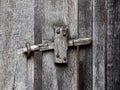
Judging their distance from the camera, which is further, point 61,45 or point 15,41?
point 15,41

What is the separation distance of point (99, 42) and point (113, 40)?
66 millimetres

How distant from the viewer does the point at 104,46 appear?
66.6 inches

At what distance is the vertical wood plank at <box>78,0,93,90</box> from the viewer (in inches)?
67.6

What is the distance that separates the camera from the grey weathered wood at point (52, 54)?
5.72 feet

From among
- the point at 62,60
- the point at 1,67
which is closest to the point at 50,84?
the point at 62,60

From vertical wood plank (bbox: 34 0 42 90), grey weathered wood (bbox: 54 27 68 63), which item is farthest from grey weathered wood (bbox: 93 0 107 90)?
vertical wood plank (bbox: 34 0 42 90)

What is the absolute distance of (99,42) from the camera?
1.70m

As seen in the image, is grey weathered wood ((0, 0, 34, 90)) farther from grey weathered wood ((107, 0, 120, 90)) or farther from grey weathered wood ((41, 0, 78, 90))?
grey weathered wood ((107, 0, 120, 90))

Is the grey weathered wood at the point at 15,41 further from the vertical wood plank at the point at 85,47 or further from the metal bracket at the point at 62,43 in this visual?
the vertical wood plank at the point at 85,47

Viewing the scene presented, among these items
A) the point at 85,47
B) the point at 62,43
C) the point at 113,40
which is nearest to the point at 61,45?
the point at 62,43

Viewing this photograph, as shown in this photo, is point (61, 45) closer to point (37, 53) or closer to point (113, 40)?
point (37, 53)

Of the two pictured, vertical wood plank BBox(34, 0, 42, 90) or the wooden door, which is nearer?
the wooden door

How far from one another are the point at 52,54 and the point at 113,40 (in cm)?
30

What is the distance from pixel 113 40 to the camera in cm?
168
